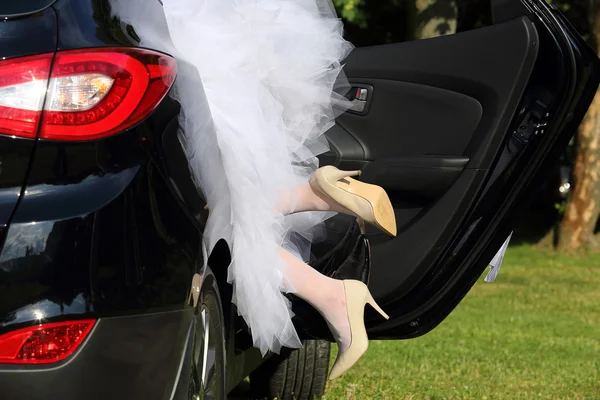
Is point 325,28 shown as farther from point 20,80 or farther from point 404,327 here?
point 20,80

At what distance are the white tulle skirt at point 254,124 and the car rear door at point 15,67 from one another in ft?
0.90

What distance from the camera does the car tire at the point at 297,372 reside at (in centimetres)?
449

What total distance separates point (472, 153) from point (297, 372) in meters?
1.44

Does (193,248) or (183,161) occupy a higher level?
(183,161)

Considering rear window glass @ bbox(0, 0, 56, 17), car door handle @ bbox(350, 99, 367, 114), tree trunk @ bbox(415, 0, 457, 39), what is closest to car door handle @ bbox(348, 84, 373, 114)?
car door handle @ bbox(350, 99, 367, 114)

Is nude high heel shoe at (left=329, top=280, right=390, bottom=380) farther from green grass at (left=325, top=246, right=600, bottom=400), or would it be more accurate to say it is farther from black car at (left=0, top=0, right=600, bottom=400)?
green grass at (left=325, top=246, right=600, bottom=400)

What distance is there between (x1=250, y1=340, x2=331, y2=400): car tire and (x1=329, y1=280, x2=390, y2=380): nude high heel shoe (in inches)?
43.1

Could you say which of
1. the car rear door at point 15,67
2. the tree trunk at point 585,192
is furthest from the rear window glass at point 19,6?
the tree trunk at point 585,192

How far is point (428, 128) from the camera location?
155 inches

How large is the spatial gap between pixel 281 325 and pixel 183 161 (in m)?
0.83

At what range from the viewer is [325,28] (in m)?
3.64

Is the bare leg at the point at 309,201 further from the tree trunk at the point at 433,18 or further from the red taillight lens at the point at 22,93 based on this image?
the tree trunk at the point at 433,18

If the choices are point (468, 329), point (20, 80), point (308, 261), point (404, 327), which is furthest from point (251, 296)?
point (468, 329)

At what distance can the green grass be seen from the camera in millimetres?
5277
